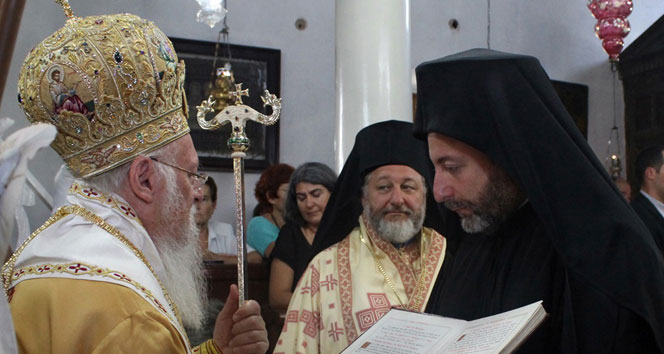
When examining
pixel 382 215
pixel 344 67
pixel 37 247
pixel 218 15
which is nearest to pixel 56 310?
pixel 37 247

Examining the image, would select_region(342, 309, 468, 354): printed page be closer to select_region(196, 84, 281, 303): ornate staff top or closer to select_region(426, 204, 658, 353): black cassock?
select_region(426, 204, 658, 353): black cassock

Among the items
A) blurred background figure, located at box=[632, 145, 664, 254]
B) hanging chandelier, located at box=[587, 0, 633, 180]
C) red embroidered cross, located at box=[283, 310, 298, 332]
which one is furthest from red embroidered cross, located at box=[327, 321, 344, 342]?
hanging chandelier, located at box=[587, 0, 633, 180]

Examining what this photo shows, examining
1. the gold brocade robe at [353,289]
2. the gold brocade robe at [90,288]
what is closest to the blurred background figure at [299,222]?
the gold brocade robe at [353,289]

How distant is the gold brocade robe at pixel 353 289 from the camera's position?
3.20 m

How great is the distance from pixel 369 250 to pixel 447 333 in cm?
162

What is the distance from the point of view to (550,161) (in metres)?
1.94

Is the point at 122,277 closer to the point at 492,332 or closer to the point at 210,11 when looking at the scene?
the point at 492,332

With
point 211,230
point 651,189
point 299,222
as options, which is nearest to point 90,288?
point 299,222

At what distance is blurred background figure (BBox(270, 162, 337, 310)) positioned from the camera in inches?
183

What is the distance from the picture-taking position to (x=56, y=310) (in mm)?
1712

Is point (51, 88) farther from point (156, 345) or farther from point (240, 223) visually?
point (156, 345)

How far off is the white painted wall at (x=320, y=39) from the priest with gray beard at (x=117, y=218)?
170 inches

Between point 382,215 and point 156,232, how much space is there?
4.89 ft

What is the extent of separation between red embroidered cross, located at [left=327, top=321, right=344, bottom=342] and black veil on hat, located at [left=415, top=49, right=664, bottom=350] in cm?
121
